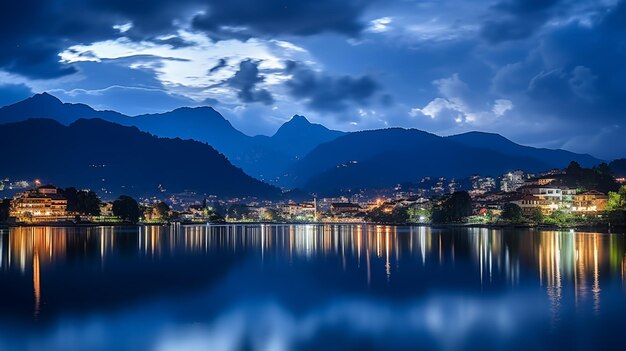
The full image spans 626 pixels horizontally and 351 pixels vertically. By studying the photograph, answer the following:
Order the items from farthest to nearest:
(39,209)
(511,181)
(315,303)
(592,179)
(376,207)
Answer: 1. (511,181)
2. (376,207)
3. (39,209)
4. (592,179)
5. (315,303)

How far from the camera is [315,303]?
1553 centimetres

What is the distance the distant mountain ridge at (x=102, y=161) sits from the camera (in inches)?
6275

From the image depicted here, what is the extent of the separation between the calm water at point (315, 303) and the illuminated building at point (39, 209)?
59570mm

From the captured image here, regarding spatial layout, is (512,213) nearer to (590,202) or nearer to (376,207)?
(590,202)

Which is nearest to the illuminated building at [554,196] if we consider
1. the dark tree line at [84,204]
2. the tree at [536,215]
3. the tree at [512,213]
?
the tree at [536,215]

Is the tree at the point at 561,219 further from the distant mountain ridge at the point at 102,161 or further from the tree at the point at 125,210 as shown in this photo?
the distant mountain ridge at the point at 102,161

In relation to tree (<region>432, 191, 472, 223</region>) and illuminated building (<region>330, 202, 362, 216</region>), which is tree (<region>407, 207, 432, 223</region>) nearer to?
tree (<region>432, 191, 472, 223</region>)

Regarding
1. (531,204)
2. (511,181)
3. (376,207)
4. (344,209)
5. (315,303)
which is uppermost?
(511,181)

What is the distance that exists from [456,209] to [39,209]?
5575cm

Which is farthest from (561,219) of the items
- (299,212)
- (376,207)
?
(299,212)

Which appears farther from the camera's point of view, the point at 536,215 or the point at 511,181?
the point at 511,181

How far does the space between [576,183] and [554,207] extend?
6331 millimetres

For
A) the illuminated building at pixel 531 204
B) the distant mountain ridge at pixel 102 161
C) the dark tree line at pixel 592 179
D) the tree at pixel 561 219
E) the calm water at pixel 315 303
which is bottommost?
the calm water at pixel 315 303

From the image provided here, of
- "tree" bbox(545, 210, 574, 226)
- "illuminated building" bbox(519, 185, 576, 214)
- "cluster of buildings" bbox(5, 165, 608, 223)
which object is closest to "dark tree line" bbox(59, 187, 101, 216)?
"cluster of buildings" bbox(5, 165, 608, 223)
